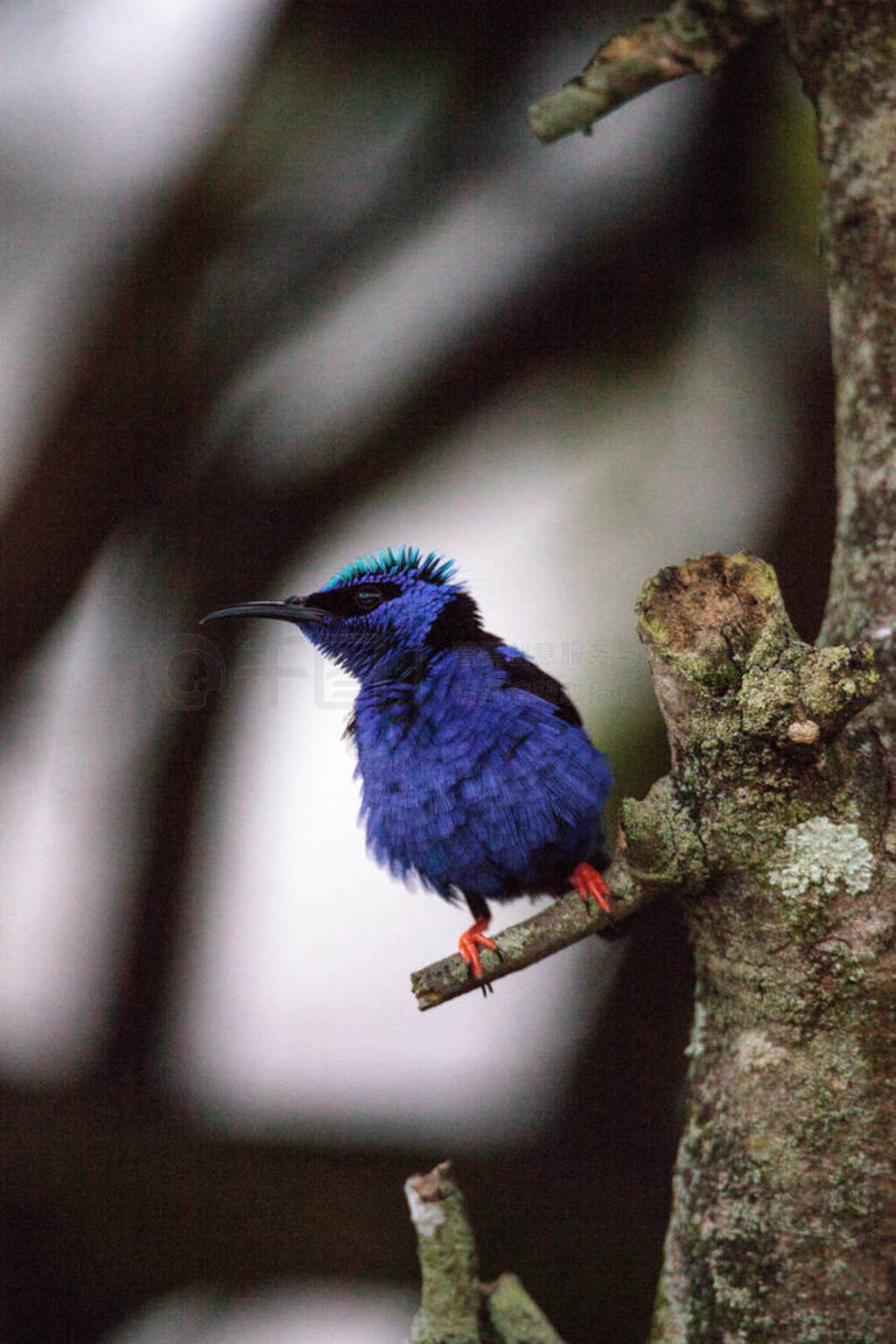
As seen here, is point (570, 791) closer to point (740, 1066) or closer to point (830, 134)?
point (740, 1066)

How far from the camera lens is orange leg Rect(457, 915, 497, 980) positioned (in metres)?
2.05

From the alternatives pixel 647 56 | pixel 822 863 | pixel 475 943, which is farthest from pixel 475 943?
pixel 647 56

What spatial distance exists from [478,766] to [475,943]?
0.45 metres

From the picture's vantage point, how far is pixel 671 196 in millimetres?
4488

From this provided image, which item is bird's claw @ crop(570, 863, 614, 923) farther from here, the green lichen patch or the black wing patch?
the black wing patch

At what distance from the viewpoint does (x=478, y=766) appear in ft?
8.71

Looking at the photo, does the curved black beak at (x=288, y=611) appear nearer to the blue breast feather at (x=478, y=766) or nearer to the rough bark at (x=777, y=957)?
the blue breast feather at (x=478, y=766)

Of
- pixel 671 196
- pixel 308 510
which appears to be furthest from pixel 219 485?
pixel 671 196

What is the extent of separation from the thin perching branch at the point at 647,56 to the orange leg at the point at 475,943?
1952 millimetres

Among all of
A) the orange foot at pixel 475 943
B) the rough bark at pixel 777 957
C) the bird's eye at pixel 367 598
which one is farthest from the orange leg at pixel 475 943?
the bird's eye at pixel 367 598

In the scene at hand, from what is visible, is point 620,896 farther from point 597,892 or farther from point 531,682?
point 531,682

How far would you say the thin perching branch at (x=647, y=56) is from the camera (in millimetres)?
2865

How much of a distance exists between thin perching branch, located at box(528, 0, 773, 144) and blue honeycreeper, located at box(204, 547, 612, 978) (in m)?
1.16

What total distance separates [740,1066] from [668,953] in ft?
7.33
